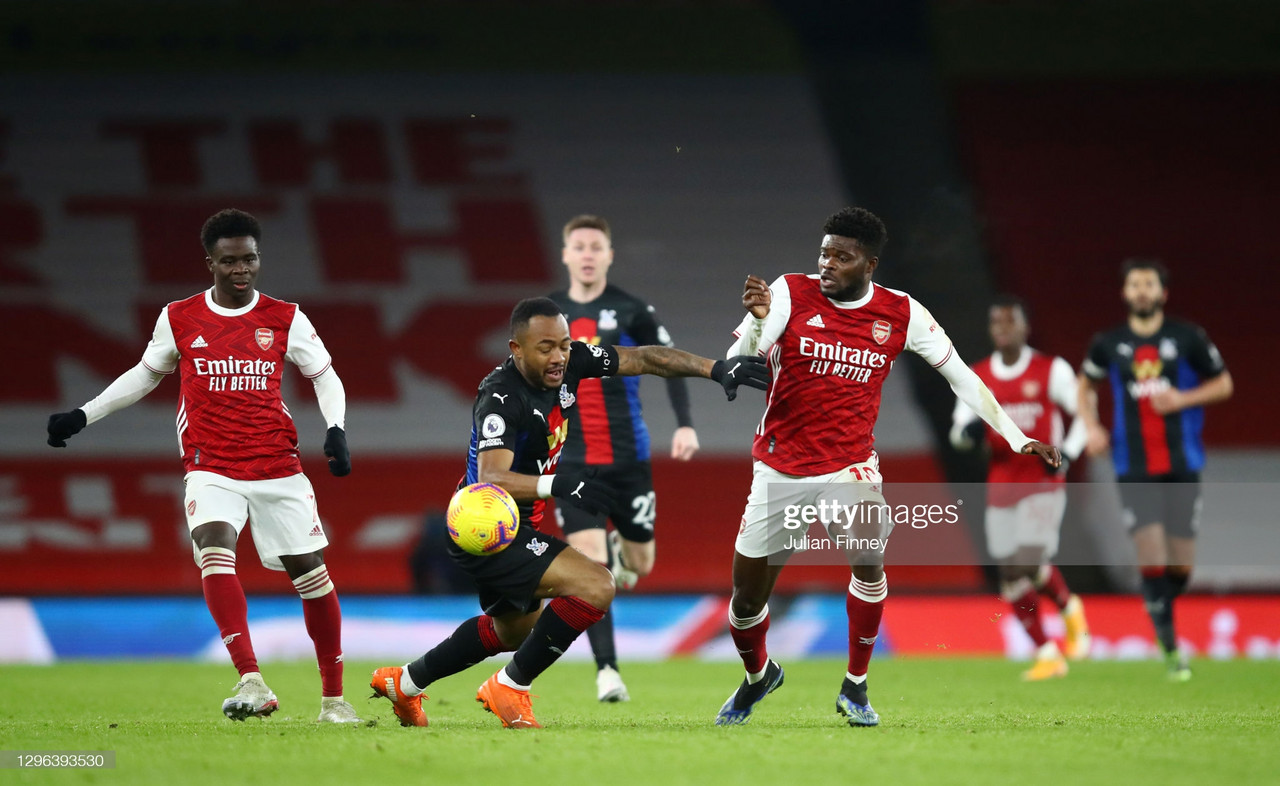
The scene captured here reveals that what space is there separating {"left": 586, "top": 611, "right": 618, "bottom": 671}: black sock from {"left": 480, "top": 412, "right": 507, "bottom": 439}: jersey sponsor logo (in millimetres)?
2675

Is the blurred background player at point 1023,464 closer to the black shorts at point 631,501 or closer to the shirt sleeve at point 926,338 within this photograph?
the black shorts at point 631,501

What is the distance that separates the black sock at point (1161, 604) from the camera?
10.2 metres

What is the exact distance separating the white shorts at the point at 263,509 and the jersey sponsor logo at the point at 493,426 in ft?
3.79

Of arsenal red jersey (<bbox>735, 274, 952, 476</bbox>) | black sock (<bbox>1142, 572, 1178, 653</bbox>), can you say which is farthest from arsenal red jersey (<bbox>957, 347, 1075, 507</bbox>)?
arsenal red jersey (<bbox>735, 274, 952, 476</bbox>)

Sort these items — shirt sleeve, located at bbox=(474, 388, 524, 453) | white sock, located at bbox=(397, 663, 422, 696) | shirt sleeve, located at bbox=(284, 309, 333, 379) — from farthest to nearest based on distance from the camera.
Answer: shirt sleeve, located at bbox=(284, 309, 333, 379) < white sock, located at bbox=(397, 663, 422, 696) < shirt sleeve, located at bbox=(474, 388, 524, 453)

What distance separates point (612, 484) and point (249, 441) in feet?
8.68

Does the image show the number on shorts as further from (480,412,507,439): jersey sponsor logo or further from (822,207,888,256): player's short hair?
(480,412,507,439): jersey sponsor logo

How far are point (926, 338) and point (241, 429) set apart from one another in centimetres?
309

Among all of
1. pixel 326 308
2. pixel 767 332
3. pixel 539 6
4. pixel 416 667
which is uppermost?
pixel 539 6

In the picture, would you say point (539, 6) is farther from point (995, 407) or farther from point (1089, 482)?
point (995, 407)

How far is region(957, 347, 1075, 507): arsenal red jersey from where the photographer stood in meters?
10.8

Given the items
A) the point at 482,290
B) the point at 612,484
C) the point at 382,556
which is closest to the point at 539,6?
the point at 482,290

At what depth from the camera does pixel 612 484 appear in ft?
28.6

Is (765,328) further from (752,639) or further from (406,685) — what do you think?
(406,685)
